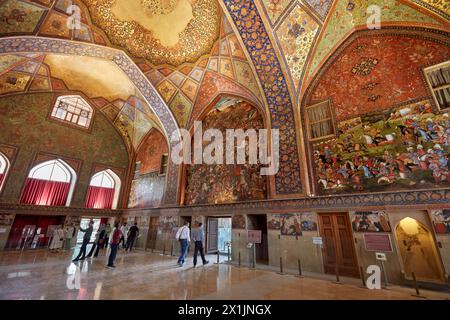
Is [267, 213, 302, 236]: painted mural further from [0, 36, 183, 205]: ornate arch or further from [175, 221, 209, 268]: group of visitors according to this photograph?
[0, 36, 183, 205]: ornate arch

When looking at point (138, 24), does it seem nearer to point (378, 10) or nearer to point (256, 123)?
point (256, 123)

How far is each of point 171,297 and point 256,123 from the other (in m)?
7.64

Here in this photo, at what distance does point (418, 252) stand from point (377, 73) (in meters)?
5.57

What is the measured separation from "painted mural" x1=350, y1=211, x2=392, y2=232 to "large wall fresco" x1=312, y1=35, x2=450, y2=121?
3.34m

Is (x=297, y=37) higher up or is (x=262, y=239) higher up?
(x=297, y=37)

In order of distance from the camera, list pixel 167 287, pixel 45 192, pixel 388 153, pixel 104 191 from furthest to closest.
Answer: pixel 104 191 → pixel 45 192 → pixel 388 153 → pixel 167 287

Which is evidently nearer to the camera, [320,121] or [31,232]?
[320,121]

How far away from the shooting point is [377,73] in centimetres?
659

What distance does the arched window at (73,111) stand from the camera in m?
12.9

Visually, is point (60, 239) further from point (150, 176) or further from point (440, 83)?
point (440, 83)

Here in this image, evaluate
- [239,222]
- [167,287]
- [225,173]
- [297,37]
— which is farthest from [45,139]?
[297,37]

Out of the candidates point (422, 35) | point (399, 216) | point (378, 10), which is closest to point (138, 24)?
point (378, 10)

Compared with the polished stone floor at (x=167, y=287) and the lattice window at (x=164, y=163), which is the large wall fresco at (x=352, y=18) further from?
the lattice window at (x=164, y=163)

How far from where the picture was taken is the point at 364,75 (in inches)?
269
